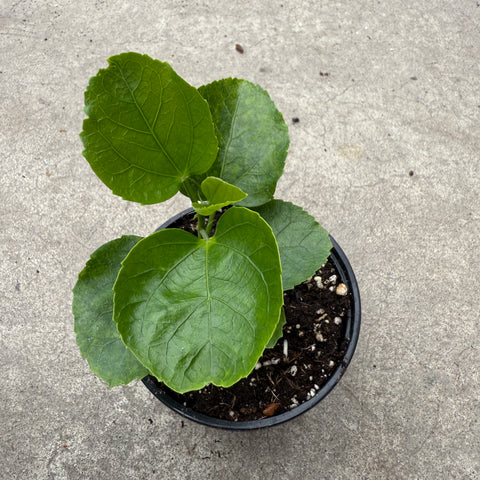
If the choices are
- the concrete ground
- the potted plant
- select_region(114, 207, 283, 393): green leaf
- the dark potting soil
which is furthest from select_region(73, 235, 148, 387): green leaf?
the concrete ground

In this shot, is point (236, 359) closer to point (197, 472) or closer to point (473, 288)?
point (197, 472)

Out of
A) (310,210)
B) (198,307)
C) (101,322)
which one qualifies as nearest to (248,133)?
(198,307)

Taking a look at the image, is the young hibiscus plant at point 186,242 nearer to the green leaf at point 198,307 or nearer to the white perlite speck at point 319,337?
the green leaf at point 198,307

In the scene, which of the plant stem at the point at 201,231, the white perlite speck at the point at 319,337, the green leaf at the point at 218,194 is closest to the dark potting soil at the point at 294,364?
the white perlite speck at the point at 319,337

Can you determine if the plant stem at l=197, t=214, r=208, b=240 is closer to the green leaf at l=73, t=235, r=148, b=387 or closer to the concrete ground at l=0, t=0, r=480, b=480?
the green leaf at l=73, t=235, r=148, b=387

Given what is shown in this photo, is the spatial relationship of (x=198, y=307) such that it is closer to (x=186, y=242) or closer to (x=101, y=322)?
(x=186, y=242)

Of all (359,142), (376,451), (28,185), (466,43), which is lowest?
(376,451)

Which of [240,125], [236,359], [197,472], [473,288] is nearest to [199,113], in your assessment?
[240,125]
